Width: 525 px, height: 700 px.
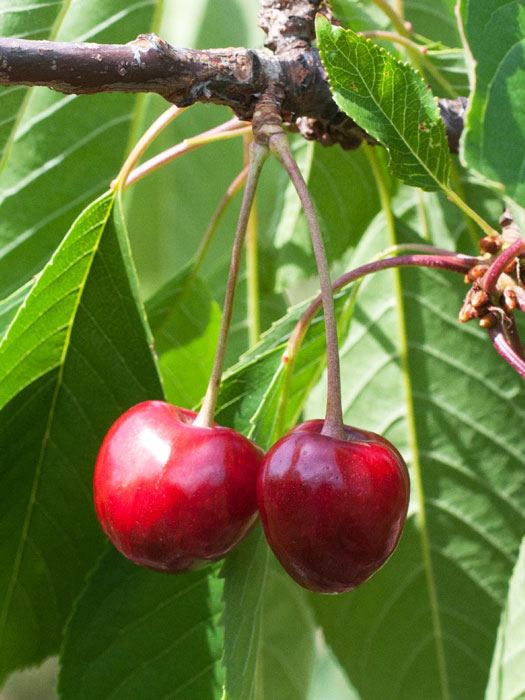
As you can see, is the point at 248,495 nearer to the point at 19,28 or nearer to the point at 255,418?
the point at 255,418

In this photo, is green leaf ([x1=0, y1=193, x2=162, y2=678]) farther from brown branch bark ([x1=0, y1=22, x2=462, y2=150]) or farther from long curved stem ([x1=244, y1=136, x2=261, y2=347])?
long curved stem ([x1=244, y1=136, x2=261, y2=347])

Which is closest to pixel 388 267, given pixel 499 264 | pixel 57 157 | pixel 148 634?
pixel 499 264

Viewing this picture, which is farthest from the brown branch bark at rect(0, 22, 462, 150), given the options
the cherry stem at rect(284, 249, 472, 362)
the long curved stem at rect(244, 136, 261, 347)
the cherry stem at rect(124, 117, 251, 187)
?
the long curved stem at rect(244, 136, 261, 347)

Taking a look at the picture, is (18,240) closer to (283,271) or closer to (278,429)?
(283,271)

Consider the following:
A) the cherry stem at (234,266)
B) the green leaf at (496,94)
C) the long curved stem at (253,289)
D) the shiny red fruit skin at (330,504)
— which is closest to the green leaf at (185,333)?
the long curved stem at (253,289)

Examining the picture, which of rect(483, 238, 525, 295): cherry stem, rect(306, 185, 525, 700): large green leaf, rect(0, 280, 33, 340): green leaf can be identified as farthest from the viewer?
rect(306, 185, 525, 700): large green leaf

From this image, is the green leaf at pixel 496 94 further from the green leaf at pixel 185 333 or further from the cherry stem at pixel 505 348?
the green leaf at pixel 185 333

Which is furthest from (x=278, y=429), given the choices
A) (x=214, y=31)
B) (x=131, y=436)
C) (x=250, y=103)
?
(x=214, y=31)
